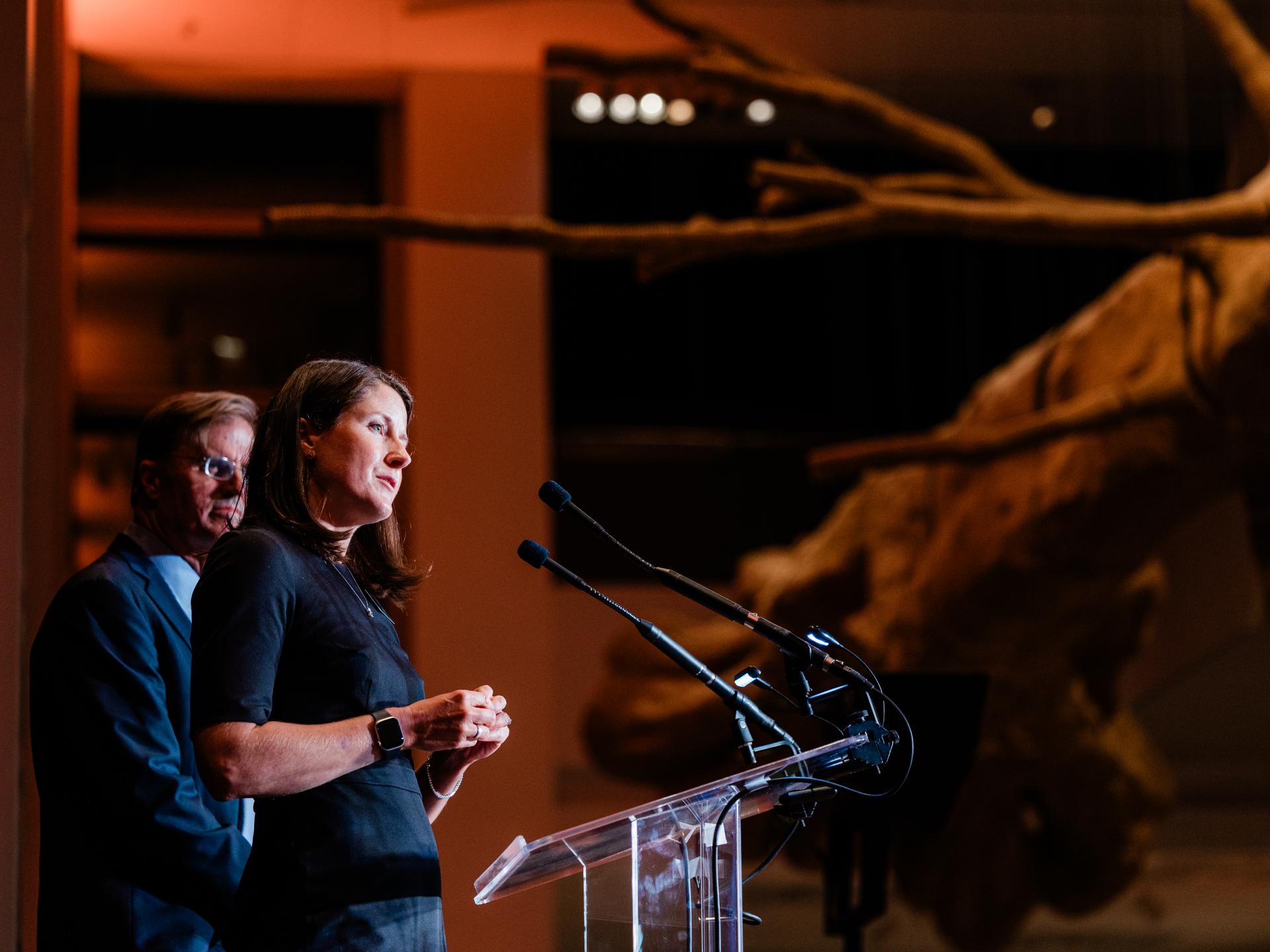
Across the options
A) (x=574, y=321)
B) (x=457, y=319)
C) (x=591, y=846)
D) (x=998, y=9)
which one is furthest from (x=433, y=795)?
(x=574, y=321)

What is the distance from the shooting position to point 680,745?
18.0ft

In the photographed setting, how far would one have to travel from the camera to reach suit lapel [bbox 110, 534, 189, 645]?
1.89m

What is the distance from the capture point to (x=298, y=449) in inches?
61.1

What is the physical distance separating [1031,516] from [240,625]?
4.03 metres

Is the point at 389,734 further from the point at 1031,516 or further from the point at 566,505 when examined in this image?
the point at 1031,516

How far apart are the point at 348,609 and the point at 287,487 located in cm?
16

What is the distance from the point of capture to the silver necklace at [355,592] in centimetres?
155

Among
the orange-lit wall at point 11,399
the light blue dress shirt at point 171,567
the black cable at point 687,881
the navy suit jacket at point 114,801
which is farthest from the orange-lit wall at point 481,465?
the black cable at point 687,881

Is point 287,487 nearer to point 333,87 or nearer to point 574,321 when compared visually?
point 333,87

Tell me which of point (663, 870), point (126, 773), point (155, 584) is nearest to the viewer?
point (663, 870)

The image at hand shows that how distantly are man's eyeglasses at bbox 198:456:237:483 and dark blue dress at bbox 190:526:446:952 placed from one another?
481 millimetres

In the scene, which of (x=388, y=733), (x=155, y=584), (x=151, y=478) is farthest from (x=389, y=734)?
(x=151, y=478)

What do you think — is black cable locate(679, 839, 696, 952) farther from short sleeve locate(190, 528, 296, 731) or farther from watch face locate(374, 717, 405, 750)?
short sleeve locate(190, 528, 296, 731)

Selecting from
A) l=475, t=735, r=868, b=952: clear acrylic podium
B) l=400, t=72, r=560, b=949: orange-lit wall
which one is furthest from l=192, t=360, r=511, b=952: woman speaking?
l=400, t=72, r=560, b=949: orange-lit wall
